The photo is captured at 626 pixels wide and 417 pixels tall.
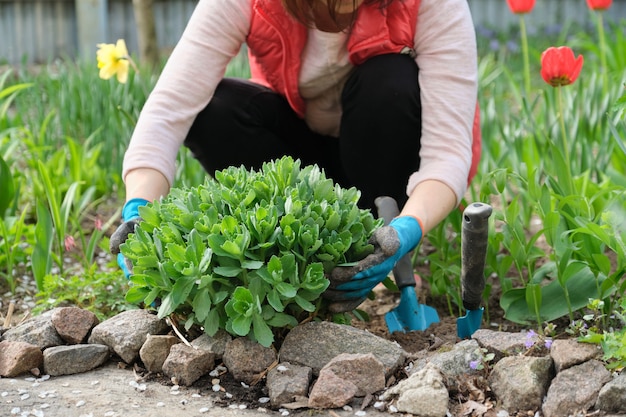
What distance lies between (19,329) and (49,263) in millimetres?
366

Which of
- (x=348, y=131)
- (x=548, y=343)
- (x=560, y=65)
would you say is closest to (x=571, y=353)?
(x=548, y=343)

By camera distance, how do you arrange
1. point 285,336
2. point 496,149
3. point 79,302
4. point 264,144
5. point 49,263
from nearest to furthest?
point 285,336, point 79,302, point 49,263, point 264,144, point 496,149

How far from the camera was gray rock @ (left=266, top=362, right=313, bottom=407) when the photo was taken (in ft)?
4.58

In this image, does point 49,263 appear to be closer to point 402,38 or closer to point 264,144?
point 264,144

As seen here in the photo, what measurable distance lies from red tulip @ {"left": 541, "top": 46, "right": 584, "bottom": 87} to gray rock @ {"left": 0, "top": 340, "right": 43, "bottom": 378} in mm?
1151

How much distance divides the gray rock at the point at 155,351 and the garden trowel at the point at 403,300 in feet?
1.58

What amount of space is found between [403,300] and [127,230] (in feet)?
1.88

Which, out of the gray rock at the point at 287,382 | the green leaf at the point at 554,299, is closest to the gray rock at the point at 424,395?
the gray rock at the point at 287,382

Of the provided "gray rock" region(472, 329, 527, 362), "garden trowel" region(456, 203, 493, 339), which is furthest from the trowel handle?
"gray rock" region(472, 329, 527, 362)

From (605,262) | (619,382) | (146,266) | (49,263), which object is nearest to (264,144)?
(49,263)

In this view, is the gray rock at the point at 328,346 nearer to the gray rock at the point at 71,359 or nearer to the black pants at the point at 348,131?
the gray rock at the point at 71,359

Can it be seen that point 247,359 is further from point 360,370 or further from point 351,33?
point 351,33

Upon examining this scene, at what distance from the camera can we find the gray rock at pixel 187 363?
4.78 ft

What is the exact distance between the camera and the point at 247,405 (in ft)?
4.61
